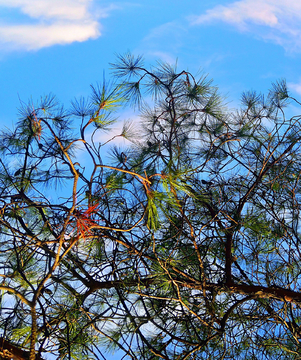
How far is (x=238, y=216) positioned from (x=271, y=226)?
323mm

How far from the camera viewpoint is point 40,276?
1.54 meters

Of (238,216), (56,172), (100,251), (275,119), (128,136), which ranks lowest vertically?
(100,251)

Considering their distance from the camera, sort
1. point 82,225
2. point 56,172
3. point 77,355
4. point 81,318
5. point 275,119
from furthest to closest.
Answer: point 275,119 < point 56,172 < point 81,318 < point 77,355 < point 82,225

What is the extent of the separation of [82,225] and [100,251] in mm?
656

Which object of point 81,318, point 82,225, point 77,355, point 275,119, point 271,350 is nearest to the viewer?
point 82,225

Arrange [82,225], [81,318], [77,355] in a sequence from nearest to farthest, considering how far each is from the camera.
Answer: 1. [82,225]
2. [77,355]
3. [81,318]

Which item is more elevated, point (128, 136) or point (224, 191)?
point (128, 136)

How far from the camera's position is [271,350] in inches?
64.1

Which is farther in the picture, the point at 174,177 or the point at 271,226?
the point at 271,226

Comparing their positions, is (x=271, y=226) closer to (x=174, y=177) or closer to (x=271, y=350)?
(x=271, y=350)

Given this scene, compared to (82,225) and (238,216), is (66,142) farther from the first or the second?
(238,216)

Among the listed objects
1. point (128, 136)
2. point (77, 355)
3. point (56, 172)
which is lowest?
point (77, 355)

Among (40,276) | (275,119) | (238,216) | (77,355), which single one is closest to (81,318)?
(77,355)

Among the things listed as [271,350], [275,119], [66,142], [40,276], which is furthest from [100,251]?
[275,119]
